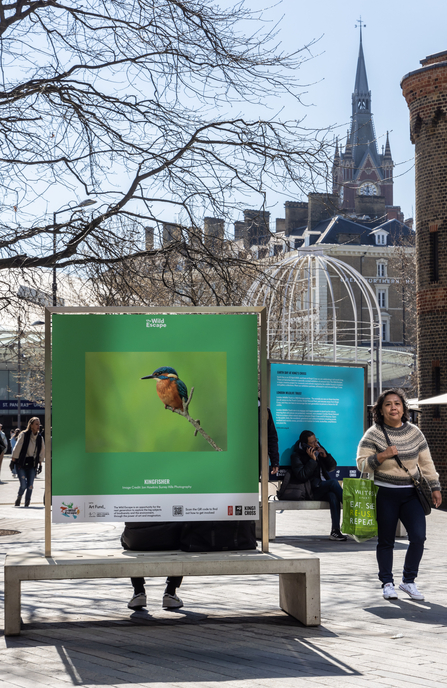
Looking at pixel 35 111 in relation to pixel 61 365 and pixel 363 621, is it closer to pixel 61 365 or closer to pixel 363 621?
pixel 61 365

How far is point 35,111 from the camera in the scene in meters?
10.7

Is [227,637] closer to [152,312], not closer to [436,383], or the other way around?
[152,312]

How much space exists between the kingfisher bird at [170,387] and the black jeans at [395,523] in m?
2.31

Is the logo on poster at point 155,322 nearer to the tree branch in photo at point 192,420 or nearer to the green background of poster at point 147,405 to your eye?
the green background of poster at point 147,405

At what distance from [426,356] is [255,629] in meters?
15.8

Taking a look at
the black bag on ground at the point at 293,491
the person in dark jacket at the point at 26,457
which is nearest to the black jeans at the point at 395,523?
the black bag on ground at the point at 293,491

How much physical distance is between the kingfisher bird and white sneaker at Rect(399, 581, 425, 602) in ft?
8.78

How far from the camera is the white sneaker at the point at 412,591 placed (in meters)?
7.41

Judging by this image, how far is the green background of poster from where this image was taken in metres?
6.36

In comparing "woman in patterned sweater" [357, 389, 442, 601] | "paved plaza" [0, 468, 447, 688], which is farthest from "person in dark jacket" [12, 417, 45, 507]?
"woman in patterned sweater" [357, 389, 442, 601]

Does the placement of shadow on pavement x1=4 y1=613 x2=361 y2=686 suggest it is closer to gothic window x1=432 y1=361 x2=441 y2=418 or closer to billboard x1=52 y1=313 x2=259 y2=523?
billboard x1=52 y1=313 x2=259 y2=523

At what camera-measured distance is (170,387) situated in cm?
641

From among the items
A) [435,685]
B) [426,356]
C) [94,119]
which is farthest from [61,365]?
[426,356]

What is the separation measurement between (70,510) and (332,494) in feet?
22.2
